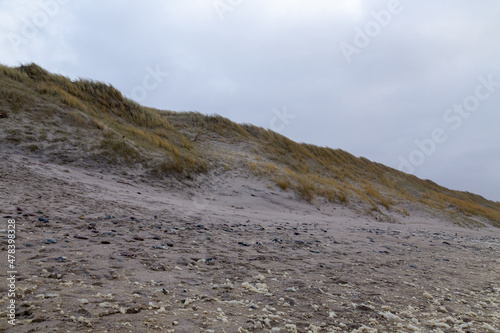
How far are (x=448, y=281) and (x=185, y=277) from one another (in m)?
3.53

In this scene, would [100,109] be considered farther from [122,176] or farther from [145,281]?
[145,281]

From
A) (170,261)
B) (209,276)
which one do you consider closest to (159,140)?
(170,261)

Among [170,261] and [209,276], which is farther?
[170,261]

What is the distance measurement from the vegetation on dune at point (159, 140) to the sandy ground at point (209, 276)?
15.9ft

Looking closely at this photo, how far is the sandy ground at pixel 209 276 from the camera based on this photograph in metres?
2.14

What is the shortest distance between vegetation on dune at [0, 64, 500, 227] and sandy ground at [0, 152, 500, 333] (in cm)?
484

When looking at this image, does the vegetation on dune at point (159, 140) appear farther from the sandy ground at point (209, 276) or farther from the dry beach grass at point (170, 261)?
the sandy ground at point (209, 276)

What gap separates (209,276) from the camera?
10.3ft

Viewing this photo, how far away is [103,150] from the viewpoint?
10.8 metres

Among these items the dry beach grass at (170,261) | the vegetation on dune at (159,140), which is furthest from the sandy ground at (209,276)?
the vegetation on dune at (159,140)

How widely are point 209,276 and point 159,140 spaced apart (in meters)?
12.1

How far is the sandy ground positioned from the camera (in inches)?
84.4

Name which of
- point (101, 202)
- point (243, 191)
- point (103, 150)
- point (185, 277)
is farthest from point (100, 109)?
point (185, 277)

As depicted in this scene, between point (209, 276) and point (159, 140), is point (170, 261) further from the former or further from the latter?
point (159, 140)
